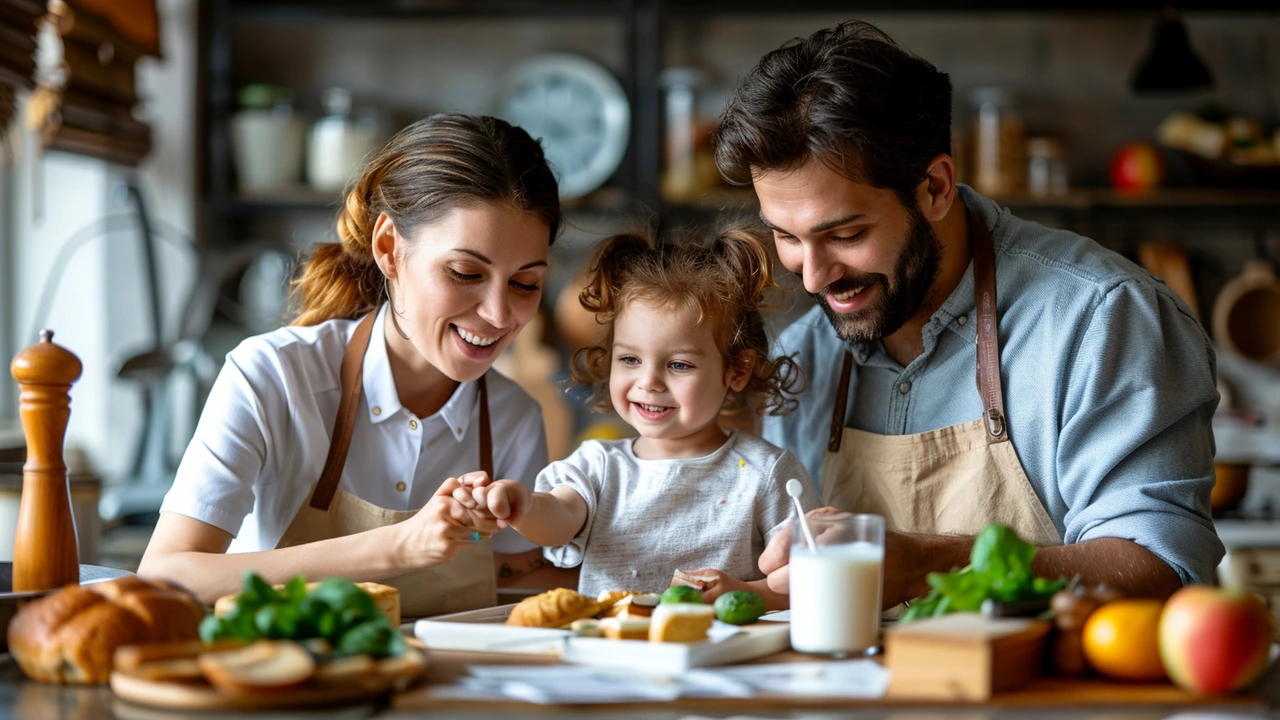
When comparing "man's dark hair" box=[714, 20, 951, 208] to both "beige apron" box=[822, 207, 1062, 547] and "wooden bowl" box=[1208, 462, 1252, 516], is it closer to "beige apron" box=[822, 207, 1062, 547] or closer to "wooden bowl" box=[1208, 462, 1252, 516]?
"beige apron" box=[822, 207, 1062, 547]

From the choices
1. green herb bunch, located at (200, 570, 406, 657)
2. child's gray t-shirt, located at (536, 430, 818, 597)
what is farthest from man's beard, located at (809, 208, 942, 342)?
green herb bunch, located at (200, 570, 406, 657)

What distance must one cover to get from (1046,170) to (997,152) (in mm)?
181

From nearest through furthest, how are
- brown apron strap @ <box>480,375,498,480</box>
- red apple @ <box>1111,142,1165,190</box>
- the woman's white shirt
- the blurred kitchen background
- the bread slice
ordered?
the bread slice
the woman's white shirt
brown apron strap @ <box>480,375,498,480</box>
the blurred kitchen background
red apple @ <box>1111,142,1165,190</box>

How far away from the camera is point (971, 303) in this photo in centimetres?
198

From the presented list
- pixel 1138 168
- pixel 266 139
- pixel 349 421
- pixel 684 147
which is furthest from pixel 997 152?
pixel 349 421

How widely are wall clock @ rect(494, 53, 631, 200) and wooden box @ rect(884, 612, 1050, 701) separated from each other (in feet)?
10.9

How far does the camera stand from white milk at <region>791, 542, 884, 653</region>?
1307mm

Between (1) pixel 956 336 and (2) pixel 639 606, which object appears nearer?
(2) pixel 639 606

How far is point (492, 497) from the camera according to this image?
1.50 m

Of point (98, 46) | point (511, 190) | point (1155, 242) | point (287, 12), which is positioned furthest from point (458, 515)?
point (1155, 242)

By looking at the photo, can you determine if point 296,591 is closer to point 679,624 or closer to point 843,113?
point 679,624

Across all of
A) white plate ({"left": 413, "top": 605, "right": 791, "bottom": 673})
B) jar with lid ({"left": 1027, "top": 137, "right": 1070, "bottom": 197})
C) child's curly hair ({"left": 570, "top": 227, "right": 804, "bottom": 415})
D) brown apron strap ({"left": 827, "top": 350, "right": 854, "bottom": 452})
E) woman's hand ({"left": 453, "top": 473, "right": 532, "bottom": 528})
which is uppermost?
jar with lid ({"left": 1027, "top": 137, "right": 1070, "bottom": 197})

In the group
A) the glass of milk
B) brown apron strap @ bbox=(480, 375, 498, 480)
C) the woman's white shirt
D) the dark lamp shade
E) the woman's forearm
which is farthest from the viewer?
the dark lamp shade

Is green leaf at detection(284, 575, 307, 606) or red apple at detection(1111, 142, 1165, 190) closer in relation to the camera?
green leaf at detection(284, 575, 307, 606)
